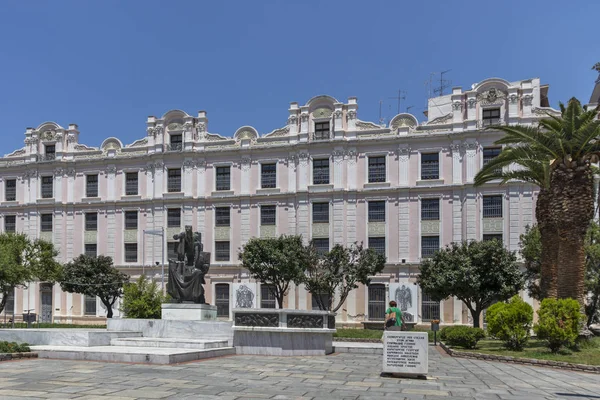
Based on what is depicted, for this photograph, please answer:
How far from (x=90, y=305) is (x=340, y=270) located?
20.8 metres

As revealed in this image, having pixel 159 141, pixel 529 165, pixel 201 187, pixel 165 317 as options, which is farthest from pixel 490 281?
pixel 159 141

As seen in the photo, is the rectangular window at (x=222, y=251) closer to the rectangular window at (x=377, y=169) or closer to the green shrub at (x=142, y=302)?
the rectangular window at (x=377, y=169)

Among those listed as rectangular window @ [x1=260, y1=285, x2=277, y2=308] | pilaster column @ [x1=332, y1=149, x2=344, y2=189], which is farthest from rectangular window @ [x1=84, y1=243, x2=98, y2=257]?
pilaster column @ [x1=332, y1=149, x2=344, y2=189]

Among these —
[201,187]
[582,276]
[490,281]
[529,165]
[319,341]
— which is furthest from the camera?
[201,187]

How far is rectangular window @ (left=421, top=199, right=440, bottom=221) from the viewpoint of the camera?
4209cm

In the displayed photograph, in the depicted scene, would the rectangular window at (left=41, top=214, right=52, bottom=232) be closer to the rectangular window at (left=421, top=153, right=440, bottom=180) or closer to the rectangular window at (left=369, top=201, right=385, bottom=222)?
the rectangular window at (left=369, top=201, right=385, bottom=222)

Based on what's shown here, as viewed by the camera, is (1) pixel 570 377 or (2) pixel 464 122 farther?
(2) pixel 464 122

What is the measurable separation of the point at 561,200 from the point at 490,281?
11.9 m

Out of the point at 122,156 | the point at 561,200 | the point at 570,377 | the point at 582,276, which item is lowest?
the point at 570,377

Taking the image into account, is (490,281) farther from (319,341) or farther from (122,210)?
(122,210)

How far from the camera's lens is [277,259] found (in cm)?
3862

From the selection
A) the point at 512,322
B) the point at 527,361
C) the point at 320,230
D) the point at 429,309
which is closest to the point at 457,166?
the point at 429,309

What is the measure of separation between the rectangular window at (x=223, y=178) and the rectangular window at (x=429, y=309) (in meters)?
16.3

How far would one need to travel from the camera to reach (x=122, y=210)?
48156mm
